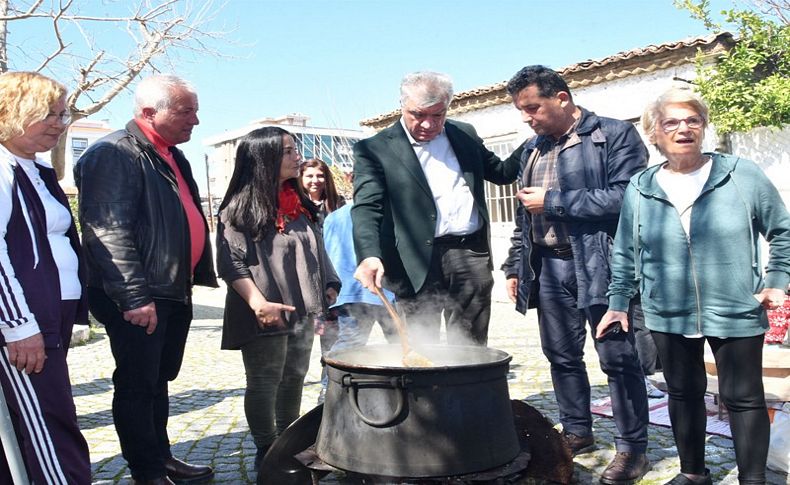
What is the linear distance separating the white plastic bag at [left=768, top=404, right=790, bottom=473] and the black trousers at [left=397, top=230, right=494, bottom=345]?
172 centimetres

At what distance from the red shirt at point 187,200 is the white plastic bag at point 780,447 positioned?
3.43 metres

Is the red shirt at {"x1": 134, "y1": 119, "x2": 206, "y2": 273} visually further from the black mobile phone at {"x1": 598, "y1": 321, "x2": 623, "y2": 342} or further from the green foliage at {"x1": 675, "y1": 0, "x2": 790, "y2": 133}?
the green foliage at {"x1": 675, "y1": 0, "x2": 790, "y2": 133}

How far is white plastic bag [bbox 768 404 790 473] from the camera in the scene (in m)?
3.90

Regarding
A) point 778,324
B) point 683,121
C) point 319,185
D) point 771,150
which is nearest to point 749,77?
point 771,150

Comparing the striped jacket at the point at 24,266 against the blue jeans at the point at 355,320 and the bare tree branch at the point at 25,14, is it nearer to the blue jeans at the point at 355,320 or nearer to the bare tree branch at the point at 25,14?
the blue jeans at the point at 355,320

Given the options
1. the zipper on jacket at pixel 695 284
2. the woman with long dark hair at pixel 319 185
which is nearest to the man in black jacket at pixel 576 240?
the zipper on jacket at pixel 695 284

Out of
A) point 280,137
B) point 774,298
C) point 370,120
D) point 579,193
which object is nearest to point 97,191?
point 280,137

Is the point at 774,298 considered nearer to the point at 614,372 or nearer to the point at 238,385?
the point at 614,372

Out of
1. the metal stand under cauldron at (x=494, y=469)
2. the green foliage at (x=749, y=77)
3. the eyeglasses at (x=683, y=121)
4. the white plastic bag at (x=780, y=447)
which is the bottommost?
the white plastic bag at (x=780, y=447)

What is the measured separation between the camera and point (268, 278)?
4.07 meters

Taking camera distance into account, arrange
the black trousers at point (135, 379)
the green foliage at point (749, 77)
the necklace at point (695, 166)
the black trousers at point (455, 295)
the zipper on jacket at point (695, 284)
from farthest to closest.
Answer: the green foliage at point (749, 77), the black trousers at point (455, 295), the black trousers at point (135, 379), the necklace at point (695, 166), the zipper on jacket at point (695, 284)

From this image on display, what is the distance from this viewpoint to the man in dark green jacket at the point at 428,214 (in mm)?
4023

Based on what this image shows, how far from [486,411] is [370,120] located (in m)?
17.5

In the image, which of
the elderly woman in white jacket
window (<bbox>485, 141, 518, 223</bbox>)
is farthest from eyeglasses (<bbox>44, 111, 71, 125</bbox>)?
window (<bbox>485, 141, 518, 223</bbox>)
